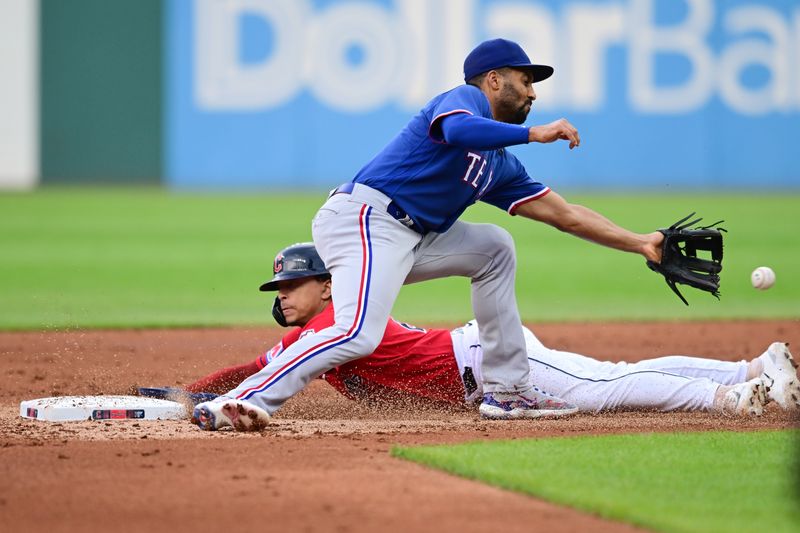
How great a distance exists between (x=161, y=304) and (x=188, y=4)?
39.5 ft

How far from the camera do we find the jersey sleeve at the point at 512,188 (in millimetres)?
5535

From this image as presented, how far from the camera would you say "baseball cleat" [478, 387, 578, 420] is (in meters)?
5.47

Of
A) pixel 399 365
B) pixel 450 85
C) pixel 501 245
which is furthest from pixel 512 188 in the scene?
pixel 450 85

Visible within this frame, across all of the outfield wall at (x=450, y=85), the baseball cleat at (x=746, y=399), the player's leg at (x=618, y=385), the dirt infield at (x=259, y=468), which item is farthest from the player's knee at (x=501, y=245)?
the outfield wall at (x=450, y=85)

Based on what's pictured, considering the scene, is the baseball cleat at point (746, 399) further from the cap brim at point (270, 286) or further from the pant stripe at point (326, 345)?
the cap brim at point (270, 286)

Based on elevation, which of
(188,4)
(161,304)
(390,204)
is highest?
(188,4)

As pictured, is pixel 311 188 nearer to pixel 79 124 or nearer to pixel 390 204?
pixel 79 124

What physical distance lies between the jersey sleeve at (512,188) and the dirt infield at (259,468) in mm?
978

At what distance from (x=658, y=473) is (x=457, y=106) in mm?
1664

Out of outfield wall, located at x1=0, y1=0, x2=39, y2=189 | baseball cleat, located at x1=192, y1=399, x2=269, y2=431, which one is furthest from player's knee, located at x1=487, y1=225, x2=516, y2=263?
outfield wall, located at x1=0, y1=0, x2=39, y2=189

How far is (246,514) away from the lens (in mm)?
3668

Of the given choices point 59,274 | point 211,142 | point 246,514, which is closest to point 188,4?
point 211,142

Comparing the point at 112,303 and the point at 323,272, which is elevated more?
the point at 323,272

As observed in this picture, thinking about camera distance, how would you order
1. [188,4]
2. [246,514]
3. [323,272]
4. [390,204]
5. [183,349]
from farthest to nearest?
[188,4] → [183,349] → [323,272] → [390,204] → [246,514]
